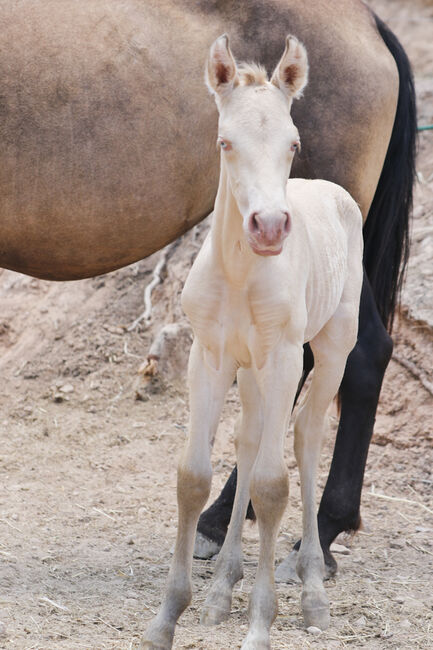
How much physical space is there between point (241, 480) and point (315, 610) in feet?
1.70

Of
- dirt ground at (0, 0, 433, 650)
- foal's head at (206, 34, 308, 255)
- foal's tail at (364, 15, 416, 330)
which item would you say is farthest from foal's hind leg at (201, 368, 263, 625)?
foal's tail at (364, 15, 416, 330)

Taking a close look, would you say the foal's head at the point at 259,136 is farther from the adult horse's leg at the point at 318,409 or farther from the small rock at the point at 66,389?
the small rock at the point at 66,389

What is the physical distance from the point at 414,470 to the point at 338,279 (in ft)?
6.67

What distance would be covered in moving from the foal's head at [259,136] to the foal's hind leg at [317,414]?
0.96 m

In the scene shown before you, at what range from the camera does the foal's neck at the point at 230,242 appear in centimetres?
272

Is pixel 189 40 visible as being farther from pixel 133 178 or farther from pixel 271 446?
pixel 271 446

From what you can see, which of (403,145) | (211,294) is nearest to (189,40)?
(403,145)

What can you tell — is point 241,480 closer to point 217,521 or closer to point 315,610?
point 315,610

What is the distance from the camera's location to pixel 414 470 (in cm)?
491

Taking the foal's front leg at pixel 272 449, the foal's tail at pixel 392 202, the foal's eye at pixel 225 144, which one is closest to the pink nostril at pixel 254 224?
the foal's eye at pixel 225 144

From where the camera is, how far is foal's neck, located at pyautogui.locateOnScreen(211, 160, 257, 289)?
Answer: 2719 mm

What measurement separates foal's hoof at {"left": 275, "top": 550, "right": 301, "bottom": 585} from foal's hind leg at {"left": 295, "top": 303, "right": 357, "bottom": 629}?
32 cm

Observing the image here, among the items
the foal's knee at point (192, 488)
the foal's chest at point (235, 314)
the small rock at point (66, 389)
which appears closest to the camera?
the foal's chest at point (235, 314)

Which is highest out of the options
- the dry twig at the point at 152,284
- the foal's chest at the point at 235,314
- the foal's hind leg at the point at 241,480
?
the foal's chest at the point at 235,314
